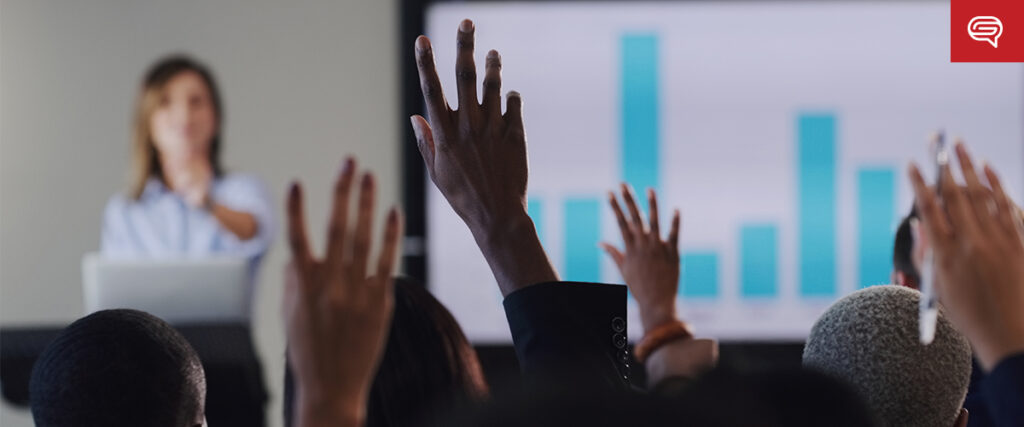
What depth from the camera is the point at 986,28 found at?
2475 millimetres

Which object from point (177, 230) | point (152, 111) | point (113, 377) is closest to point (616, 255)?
point (113, 377)

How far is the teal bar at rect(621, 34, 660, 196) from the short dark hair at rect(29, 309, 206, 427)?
121 inches

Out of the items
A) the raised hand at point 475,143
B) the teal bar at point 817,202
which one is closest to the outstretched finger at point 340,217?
the raised hand at point 475,143

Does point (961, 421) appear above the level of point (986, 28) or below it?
below

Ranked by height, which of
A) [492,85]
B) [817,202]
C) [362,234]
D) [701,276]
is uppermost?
[492,85]

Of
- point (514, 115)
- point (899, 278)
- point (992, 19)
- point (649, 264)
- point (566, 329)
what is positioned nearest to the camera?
point (566, 329)

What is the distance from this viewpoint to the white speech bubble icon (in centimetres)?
246

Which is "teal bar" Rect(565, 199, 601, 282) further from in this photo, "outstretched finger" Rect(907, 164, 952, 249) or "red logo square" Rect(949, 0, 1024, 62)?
"outstretched finger" Rect(907, 164, 952, 249)

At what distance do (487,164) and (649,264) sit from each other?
0.52 metres

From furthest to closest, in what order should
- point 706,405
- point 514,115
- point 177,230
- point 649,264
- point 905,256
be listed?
point 177,230
point 905,256
point 649,264
point 514,115
point 706,405

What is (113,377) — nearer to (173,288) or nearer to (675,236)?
(675,236)

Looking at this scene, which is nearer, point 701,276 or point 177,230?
point 701,276

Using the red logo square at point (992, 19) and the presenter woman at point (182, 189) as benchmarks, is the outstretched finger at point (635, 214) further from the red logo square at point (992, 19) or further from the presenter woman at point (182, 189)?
the presenter woman at point (182, 189)

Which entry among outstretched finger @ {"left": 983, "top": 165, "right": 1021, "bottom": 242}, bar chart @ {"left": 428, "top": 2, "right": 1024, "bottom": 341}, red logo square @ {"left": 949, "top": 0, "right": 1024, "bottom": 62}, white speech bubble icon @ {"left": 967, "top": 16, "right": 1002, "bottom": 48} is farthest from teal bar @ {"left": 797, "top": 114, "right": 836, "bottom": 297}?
outstretched finger @ {"left": 983, "top": 165, "right": 1021, "bottom": 242}
